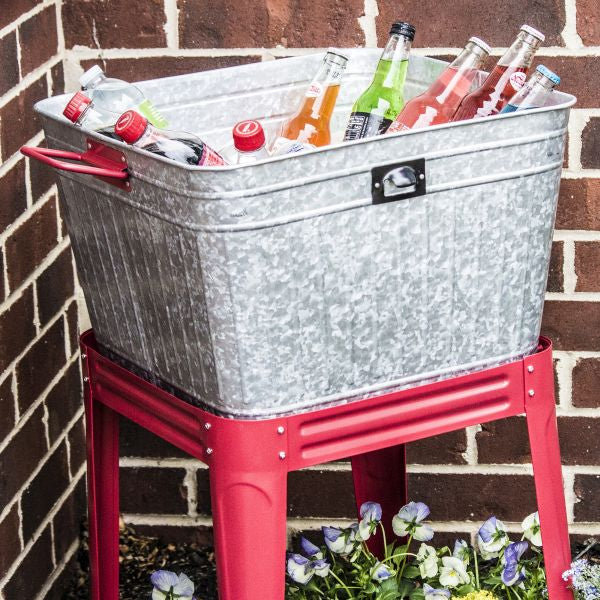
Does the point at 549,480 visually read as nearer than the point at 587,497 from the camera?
Yes

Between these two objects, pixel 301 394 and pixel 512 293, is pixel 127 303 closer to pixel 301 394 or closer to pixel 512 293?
pixel 301 394

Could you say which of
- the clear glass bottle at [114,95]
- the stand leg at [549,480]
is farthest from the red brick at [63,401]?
the stand leg at [549,480]

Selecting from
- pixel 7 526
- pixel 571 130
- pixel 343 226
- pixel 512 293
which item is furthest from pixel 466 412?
pixel 7 526

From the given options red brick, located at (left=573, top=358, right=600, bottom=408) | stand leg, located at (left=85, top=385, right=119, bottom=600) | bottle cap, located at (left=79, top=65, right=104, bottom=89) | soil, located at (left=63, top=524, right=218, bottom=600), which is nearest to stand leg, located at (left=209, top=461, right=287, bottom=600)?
stand leg, located at (left=85, top=385, right=119, bottom=600)

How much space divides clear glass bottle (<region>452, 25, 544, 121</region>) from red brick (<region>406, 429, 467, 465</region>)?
0.61 m

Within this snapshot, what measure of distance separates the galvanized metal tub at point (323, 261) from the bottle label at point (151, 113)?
105 mm

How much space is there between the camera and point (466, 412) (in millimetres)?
1380

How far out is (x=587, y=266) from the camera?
177 cm

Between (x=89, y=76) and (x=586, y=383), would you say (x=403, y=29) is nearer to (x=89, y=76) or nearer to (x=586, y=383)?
(x=89, y=76)

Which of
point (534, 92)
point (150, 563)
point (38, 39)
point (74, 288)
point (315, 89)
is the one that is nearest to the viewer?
point (534, 92)

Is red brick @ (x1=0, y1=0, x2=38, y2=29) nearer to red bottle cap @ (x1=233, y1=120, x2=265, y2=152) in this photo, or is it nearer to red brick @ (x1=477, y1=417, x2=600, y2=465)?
red bottle cap @ (x1=233, y1=120, x2=265, y2=152)

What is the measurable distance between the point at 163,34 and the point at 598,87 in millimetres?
641

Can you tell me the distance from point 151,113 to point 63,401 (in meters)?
0.59

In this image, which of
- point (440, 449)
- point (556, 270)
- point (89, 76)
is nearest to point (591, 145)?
point (556, 270)
